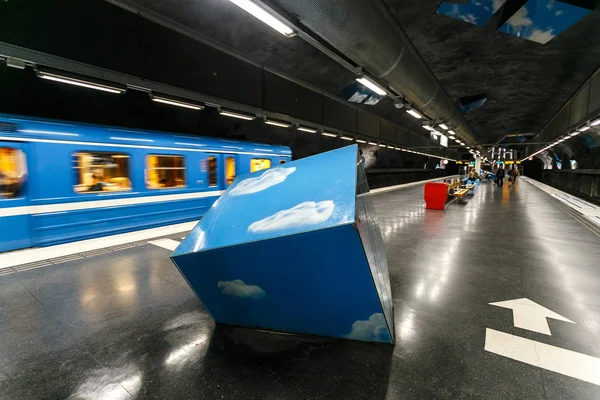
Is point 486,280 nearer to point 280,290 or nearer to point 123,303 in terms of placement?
point 280,290

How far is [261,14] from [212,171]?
5.59 metres

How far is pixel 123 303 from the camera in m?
3.23

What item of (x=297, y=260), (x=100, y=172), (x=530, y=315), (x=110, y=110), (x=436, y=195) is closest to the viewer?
(x=297, y=260)

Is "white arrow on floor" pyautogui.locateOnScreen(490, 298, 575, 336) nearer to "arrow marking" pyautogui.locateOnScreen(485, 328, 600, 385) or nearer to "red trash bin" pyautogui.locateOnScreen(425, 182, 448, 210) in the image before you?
"arrow marking" pyautogui.locateOnScreen(485, 328, 600, 385)

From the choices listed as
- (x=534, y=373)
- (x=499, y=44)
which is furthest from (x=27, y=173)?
(x=499, y=44)

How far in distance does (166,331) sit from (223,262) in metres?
1.04

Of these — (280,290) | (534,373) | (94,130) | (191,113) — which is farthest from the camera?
(191,113)

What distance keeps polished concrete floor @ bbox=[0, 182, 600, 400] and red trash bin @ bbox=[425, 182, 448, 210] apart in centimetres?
583

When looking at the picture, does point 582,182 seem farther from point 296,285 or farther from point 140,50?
point 140,50

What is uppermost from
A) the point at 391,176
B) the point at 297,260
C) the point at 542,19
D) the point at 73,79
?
the point at 542,19

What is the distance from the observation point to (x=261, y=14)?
3621 mm

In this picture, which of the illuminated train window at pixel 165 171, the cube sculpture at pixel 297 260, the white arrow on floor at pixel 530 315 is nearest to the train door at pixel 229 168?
the illuminated train window at pixel 165 171

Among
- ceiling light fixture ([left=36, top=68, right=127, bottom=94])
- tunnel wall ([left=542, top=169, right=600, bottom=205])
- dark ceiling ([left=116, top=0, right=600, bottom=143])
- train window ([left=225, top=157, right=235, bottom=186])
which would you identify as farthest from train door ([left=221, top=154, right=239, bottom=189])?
tunnel wall ([left=542, top=169, right=600, bottom=205])

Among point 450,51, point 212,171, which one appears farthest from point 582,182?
point 212,171
